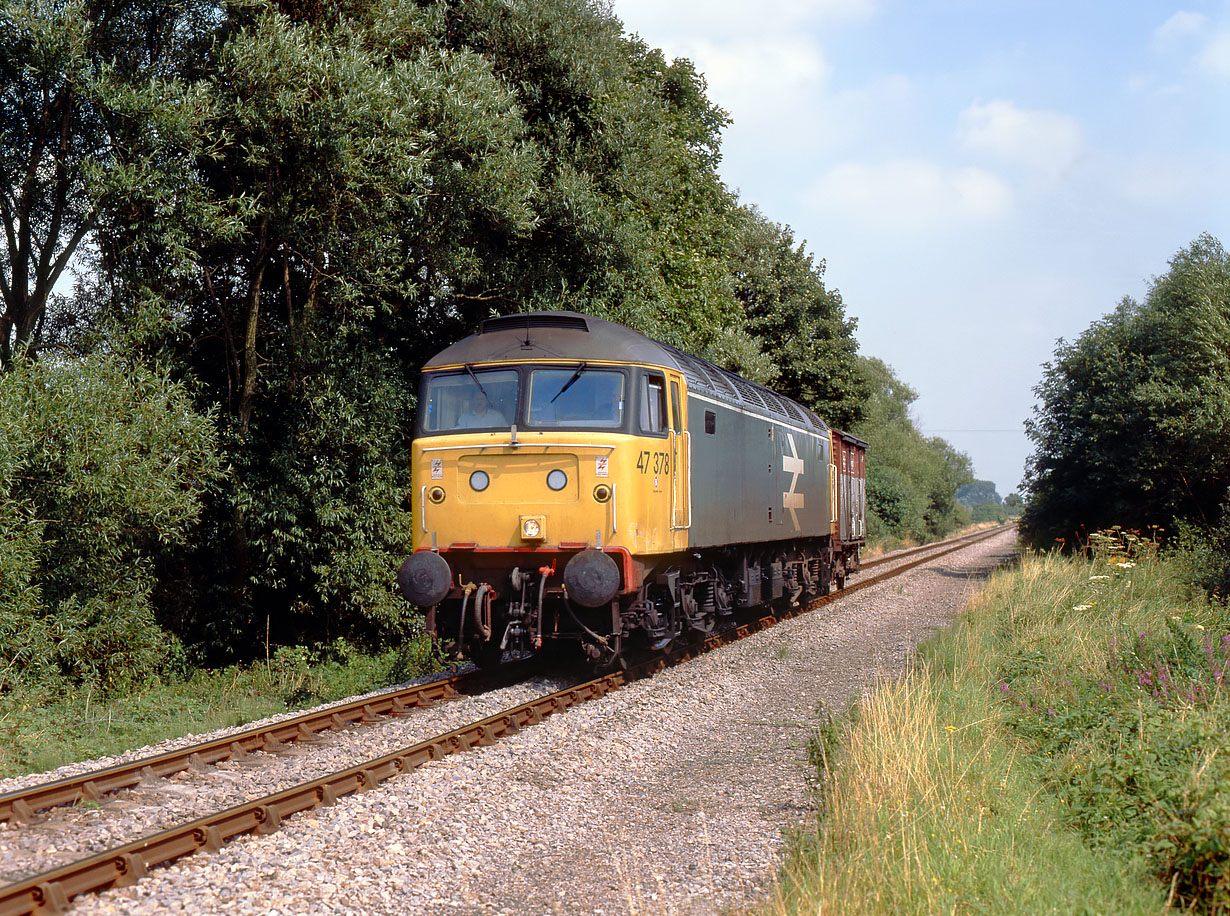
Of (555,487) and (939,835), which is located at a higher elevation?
(555,487)

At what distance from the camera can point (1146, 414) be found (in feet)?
76.0

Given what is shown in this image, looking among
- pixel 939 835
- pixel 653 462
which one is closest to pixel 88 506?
pixel 653 462

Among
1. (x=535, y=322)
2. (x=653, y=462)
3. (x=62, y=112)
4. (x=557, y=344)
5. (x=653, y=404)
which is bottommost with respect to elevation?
(x=653, y=462)

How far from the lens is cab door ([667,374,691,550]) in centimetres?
1080

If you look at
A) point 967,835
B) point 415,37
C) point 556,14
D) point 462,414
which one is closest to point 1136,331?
point 556,14

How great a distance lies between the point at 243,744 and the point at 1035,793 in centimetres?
567

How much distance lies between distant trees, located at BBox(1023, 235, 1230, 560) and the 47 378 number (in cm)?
1220

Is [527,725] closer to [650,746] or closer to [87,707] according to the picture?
[650,746]

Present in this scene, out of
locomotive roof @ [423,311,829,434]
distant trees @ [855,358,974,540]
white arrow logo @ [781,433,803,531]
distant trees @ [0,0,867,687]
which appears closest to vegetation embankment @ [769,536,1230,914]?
locomotive roof @ [423,311,829,434]

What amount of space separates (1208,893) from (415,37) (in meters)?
15.4

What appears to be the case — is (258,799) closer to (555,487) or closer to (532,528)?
(532,528)

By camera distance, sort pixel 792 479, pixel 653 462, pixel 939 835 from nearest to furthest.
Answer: pixel 939 835
pixel 653 462
pixel 792 479

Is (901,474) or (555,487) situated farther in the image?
(901,474)

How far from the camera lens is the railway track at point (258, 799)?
4762mm
